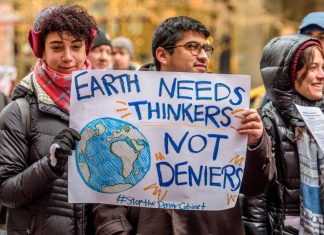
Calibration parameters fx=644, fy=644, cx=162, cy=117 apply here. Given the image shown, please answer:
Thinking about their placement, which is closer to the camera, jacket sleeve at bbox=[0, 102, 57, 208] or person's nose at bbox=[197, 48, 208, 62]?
jacket sleeve at bbox=[0, 102, 57, 208]

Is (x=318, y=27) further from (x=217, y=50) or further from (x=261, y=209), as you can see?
(x=217, y=50)

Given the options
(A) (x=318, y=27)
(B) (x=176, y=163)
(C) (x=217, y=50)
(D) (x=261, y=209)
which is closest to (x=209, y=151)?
(B) (x=176, y=163)

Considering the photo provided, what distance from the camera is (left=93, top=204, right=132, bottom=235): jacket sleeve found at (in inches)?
121

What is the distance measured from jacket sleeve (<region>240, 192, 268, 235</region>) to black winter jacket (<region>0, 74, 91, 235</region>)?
0.92 meters

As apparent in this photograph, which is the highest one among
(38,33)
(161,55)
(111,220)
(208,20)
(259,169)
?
(38,33)

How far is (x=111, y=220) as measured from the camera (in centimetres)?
313

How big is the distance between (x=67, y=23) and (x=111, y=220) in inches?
40.3

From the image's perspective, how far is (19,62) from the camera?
19.4 m

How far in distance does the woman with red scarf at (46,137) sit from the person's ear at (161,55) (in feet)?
1.25

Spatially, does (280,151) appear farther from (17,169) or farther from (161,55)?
(17,169)

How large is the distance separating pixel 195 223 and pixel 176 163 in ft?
1.00

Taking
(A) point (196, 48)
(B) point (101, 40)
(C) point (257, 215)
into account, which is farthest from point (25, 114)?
(B) point (101, 40)

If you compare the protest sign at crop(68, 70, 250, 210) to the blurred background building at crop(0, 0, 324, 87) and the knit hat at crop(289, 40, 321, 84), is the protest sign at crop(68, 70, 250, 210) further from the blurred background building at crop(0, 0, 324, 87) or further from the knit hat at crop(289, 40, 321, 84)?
the blurred background building at crop(0, 0, 324, 87)

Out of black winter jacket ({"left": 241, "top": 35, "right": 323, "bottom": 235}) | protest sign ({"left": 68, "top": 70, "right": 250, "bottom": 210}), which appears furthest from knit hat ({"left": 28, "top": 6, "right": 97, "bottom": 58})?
black winter jacket ({"left": 241, "top": 35, "right": 323, "bottom": 235})
